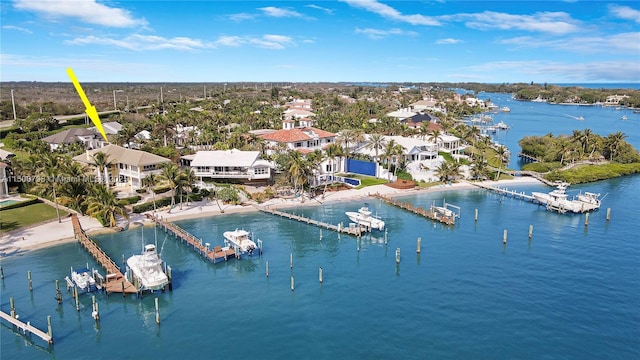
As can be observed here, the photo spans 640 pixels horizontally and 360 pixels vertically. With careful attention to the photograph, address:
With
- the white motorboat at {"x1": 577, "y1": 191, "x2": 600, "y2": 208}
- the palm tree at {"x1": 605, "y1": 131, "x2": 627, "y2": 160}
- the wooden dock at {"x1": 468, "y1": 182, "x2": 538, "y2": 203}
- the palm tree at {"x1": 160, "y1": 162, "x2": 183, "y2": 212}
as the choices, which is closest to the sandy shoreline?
the wooden dock at {"x1": 468, "y1": 182, "x2": 538, "y2": 203}

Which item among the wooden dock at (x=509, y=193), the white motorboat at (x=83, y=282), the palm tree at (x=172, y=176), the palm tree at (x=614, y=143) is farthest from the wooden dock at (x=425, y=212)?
the palm tree at (x=614, y=143)

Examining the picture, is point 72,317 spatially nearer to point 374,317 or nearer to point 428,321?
point 374,317

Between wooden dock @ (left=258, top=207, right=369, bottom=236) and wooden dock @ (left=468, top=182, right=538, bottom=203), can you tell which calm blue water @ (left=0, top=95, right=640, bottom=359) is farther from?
wooden dock @ (left=468, top=182, right=538, bottom=203)

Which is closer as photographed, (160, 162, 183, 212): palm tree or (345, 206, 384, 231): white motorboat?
(345, 206, 384, 231): white motorboat

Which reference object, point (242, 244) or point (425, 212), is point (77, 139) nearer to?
point (242, 244)

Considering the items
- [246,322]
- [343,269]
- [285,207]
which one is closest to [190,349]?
[246,322]
